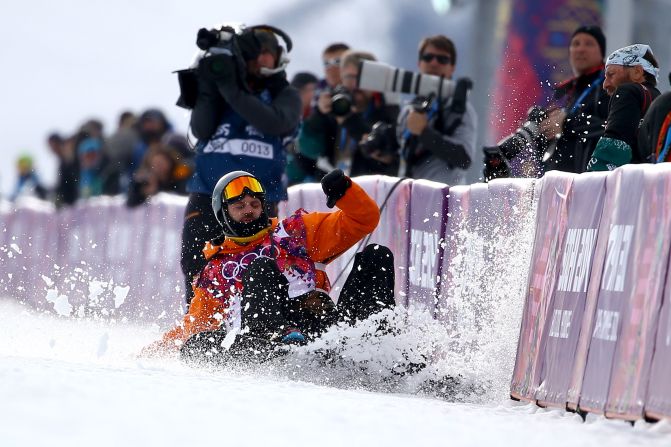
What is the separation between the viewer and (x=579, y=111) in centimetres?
713

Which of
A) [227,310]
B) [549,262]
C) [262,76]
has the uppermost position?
[262,76]

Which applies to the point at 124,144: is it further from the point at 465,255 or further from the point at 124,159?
the point at 465,255

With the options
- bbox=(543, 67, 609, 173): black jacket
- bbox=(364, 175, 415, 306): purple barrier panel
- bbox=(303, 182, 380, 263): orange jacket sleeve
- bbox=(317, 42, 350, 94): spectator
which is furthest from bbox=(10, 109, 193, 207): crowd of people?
bbox=(543, 67, 609, 173): black jacket

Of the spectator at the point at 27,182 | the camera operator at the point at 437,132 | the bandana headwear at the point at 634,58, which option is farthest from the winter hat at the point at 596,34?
the spectator at the point at 27,182

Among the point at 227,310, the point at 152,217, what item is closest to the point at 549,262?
the point at 227,310

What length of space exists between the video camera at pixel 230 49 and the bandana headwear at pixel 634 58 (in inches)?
86.6

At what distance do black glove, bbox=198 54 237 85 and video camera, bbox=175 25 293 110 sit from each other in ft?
0.13

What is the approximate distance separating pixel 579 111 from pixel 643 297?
6.96ft

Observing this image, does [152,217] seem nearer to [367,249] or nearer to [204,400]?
[367,249]

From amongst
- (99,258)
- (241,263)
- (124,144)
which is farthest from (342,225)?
(124,144)

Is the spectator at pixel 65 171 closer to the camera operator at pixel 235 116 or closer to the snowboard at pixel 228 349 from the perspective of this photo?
the camera operator at pixel 235 116

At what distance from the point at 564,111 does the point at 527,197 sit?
2.61 ft

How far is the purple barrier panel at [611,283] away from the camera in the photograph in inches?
210

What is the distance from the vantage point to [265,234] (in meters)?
7.25
